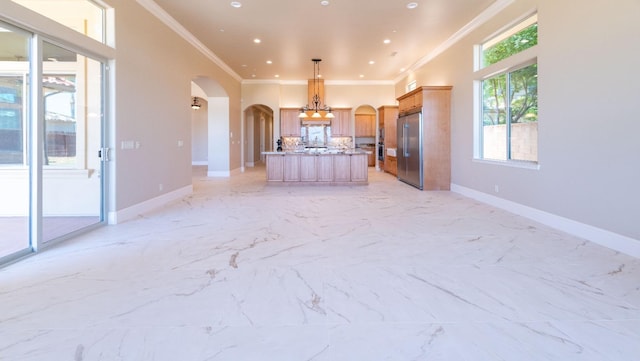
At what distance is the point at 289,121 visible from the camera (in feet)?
43.1

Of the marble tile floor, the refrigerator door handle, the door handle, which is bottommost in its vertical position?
the marble tile floor

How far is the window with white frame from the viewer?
216 inches

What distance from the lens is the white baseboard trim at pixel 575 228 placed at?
3656 millimetres

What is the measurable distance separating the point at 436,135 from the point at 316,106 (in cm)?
474

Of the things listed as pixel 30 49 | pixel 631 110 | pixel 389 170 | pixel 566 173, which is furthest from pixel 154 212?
pixel 389 170

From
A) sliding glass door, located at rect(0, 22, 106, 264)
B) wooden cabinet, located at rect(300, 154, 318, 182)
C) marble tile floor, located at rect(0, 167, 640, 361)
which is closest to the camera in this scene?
marble tile floor, located at rect(0, 167, 640, 361)

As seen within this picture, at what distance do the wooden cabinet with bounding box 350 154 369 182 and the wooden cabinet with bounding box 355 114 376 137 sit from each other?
6545 mm

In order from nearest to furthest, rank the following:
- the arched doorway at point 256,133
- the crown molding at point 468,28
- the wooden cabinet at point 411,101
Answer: the crown molding at point 468,28 < the wooden cabinet at point 411,101 < the arched doorway at point 256,133

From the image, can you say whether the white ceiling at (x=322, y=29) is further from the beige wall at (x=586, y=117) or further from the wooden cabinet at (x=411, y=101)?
the beige wall at (x=586, y=117)

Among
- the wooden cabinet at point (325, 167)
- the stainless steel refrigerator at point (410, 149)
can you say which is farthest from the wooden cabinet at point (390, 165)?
the wooden cabinet at point (325, 167)

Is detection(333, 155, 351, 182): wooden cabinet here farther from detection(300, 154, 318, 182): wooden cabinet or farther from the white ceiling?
the white ceiling

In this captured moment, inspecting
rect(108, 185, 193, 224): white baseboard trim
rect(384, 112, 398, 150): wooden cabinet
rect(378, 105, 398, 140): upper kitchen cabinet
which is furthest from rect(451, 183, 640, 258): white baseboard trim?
rect(378, 105, 398, 140): upper kitchen cabinet

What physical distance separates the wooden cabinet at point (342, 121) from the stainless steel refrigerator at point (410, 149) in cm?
342

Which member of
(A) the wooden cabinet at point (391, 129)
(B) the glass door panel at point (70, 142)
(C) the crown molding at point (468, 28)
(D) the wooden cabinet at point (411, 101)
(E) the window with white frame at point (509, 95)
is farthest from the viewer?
(A) the wooden cabinet at point (391, 129)
